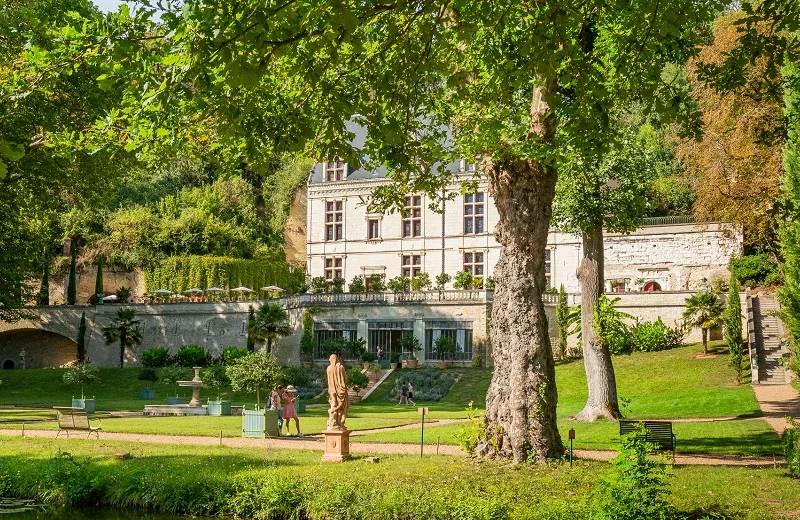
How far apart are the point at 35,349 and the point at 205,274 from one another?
985 centimetres

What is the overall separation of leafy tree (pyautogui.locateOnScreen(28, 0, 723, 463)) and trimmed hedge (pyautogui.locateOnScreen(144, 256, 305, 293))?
34804mm

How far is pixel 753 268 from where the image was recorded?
125 feet

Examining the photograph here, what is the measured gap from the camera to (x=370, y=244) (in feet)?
159

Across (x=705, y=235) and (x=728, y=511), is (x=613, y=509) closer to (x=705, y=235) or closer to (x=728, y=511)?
(x=728, y=511)

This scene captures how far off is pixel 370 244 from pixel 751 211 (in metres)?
21.9

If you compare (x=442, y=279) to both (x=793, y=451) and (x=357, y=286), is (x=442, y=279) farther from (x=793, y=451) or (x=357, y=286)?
(x=793, y=451)

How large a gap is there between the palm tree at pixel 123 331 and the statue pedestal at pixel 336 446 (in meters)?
33.2

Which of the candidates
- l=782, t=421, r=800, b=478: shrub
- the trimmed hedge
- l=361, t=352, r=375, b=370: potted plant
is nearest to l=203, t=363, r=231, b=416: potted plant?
l=361, t=352, r=375, b=370: potted plant

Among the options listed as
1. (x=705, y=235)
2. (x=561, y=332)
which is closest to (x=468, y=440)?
(x=561, y=332)

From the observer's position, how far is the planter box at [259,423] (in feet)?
68.2

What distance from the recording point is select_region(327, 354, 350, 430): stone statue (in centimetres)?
1573

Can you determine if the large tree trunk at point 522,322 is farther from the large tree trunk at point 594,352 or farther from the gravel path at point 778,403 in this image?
the gravel path at point 778,403

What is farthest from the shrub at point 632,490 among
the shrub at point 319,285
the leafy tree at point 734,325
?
the shrub at point 319,285

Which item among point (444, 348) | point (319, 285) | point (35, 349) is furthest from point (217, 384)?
point (35, 349)
